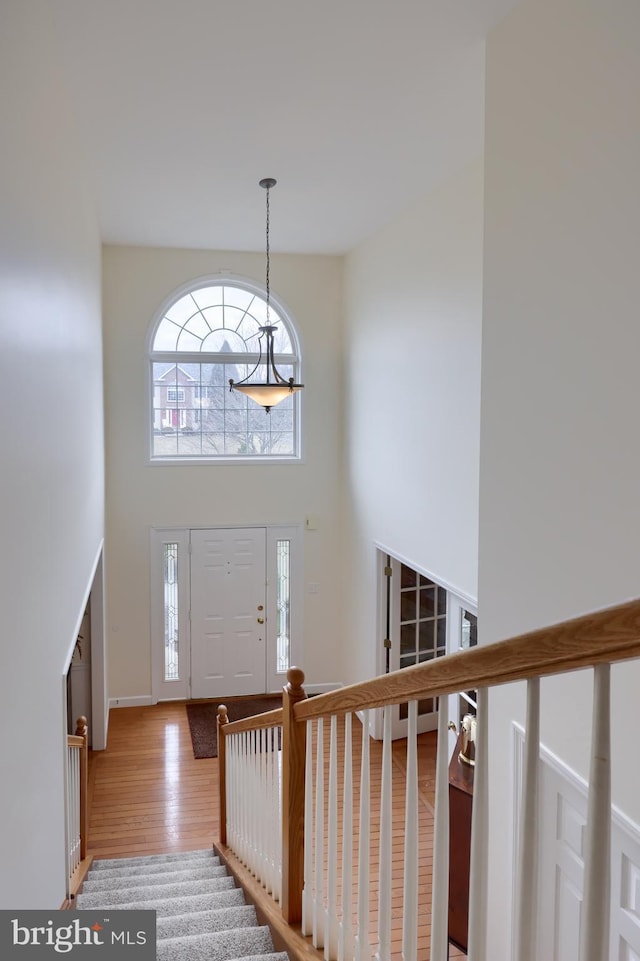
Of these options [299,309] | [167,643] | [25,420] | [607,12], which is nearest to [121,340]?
[299,309]

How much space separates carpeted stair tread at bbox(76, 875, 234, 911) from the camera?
144 inches

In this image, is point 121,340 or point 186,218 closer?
point 186,218

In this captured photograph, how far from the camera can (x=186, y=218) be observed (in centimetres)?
624

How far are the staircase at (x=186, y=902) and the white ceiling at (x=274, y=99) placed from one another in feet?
12.3

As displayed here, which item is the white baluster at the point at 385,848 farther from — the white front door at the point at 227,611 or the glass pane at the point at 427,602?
the white front door at the point at 227,611

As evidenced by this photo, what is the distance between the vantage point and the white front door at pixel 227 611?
7.92 meters

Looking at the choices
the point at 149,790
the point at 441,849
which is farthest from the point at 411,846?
the point at 149,790

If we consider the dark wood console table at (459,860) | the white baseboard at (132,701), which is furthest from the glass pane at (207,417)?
the dark wood console table at (459,860)

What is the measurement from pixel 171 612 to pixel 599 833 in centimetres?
736

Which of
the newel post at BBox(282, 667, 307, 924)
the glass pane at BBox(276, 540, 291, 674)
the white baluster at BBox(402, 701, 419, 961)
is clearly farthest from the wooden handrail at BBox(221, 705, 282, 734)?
the glass pane at BBox(276, 540, 291, 674)

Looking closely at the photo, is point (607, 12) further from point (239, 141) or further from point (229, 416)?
point (229, 416)

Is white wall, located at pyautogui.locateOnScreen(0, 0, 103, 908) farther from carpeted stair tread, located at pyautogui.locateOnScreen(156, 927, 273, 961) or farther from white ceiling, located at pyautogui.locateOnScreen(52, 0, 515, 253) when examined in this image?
carpeted stair tread, located at pyautogui.locateOnScreen(156, 927, 273, 961)

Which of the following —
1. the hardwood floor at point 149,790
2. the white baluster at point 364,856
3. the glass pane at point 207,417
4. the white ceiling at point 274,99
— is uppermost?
the white ceiling at point 274,99

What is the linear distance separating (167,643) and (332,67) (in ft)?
20.0
